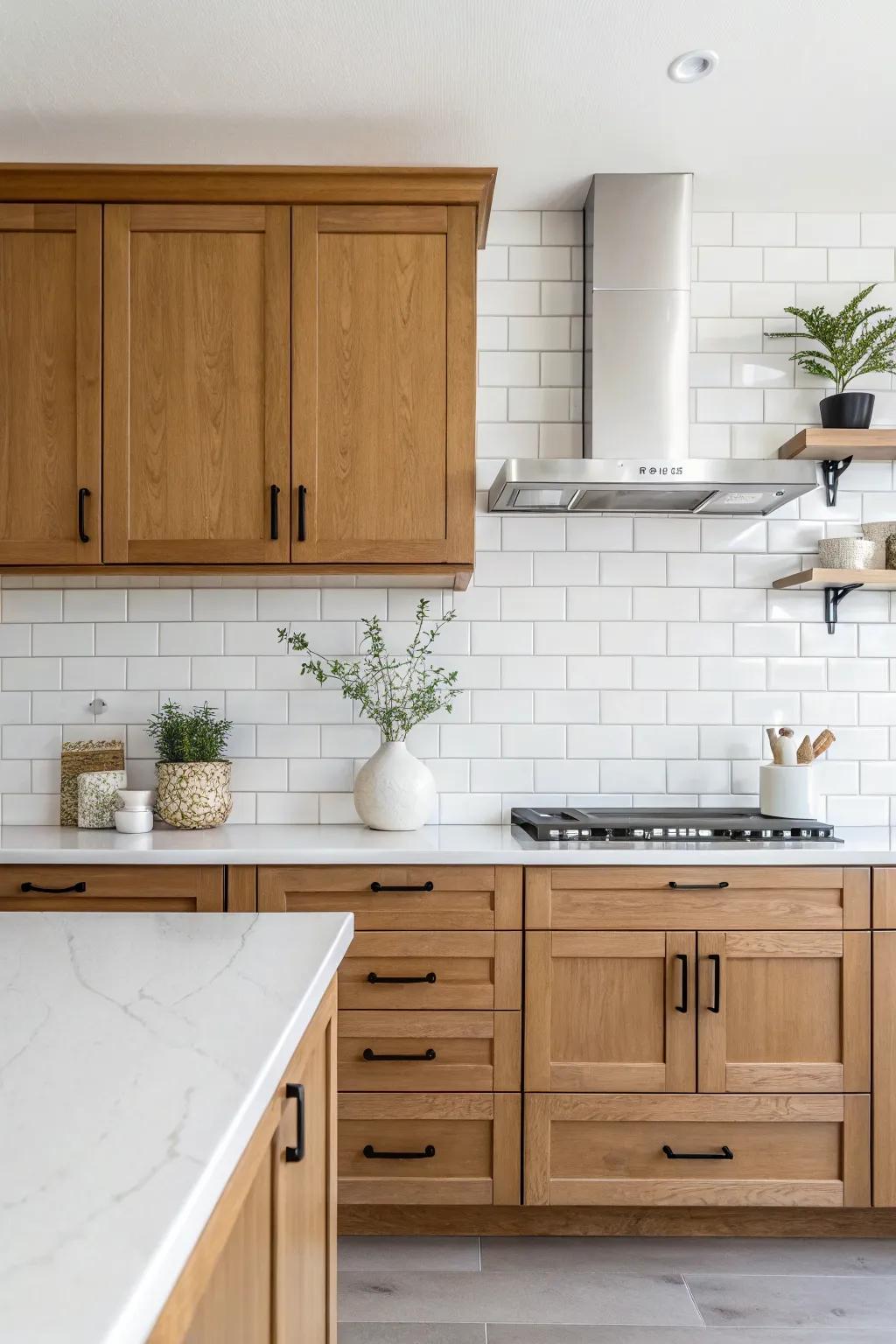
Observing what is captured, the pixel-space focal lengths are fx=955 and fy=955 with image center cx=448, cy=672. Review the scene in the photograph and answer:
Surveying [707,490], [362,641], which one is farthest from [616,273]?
[362,641]

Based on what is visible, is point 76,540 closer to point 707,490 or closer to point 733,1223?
point 707,490

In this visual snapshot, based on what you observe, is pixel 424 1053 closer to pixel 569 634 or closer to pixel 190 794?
pixel 190 794

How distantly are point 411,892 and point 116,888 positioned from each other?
2.38 feet

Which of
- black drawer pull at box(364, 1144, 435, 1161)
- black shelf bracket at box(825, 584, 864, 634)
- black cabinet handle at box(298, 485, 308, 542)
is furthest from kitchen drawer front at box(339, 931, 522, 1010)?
black shelf bracket at box(825, 584, 864, 634)

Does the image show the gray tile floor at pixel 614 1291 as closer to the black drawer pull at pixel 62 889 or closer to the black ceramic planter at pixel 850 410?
the black drawer pull at pixel 62 889

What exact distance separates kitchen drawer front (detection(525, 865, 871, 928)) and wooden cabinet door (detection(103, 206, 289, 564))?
1.14m

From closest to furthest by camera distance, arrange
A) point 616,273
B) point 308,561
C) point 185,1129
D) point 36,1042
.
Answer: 1. point 185,1129
2. point 36,1042
3. point 308,561
4. point 616,273

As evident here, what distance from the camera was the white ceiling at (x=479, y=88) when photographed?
2.08 m

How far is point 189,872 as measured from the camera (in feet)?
7.66

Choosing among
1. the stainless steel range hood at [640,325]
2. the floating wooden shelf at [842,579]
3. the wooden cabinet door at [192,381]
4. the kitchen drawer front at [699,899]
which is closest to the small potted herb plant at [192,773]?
the wooden cabinet door at [192,381]

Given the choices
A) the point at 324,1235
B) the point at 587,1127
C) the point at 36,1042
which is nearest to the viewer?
the point at 36,1042

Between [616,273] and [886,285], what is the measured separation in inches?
34.6

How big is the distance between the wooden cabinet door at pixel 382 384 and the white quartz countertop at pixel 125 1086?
4.38 feet

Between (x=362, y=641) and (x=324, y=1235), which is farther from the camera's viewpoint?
(x=362, y=641)
